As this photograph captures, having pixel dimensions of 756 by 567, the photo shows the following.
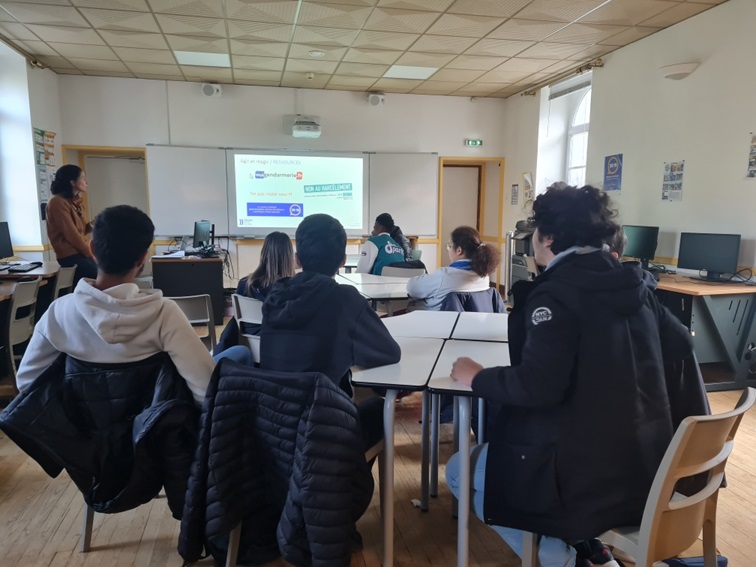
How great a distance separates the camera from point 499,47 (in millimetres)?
5250

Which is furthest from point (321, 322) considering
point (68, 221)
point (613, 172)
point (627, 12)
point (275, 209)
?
point (275, 209)

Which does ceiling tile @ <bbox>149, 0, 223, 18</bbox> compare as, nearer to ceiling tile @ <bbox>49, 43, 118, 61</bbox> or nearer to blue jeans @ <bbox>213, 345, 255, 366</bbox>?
ceiling tile @ <bbox>49, 43, 118, 61</bbox>

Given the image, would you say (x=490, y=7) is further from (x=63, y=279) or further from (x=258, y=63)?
(x=63, y=279)

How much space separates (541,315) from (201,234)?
5338 mm

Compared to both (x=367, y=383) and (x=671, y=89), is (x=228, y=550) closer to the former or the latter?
(x=367, y=383)

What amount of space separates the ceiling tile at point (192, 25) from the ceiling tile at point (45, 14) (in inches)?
27.4

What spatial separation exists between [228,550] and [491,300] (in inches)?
80.3

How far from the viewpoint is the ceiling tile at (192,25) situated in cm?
450

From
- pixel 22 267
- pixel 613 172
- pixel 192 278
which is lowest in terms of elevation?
pixel 192 278

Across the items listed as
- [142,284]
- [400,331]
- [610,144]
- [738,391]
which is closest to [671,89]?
[610,144]

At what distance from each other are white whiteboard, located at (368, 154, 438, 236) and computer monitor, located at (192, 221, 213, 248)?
7.90ft

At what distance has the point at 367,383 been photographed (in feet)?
5.25

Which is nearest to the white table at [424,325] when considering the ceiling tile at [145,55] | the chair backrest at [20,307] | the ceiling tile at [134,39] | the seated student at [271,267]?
the seated student at [271,267]

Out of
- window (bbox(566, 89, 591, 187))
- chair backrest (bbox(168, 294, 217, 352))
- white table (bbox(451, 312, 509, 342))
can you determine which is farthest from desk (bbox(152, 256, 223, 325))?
window (bbox(566, 89, 591, 187))
